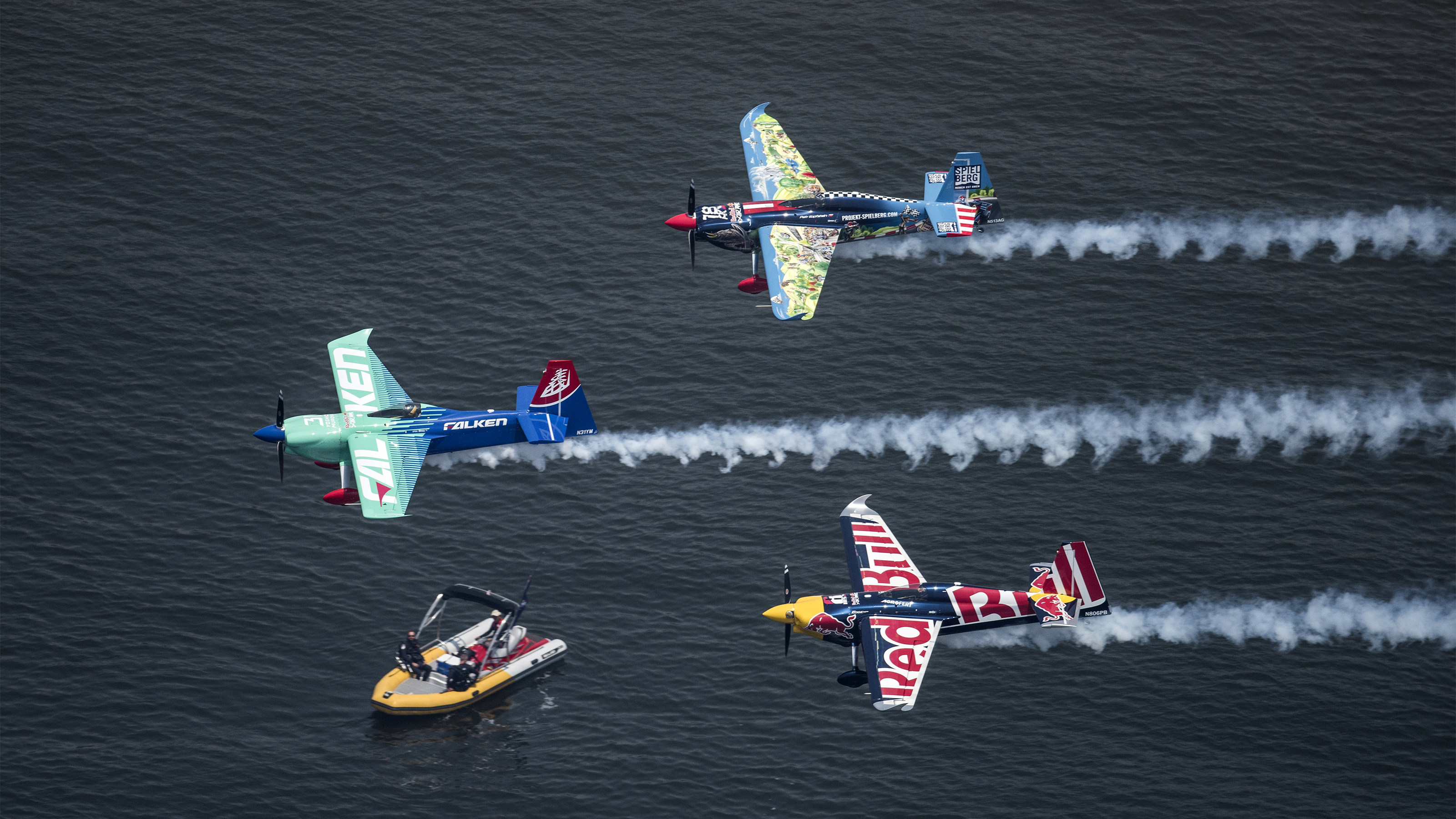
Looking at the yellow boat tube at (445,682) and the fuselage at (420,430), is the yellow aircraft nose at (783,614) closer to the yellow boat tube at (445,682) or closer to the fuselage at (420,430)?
the fuselage at (420,430)

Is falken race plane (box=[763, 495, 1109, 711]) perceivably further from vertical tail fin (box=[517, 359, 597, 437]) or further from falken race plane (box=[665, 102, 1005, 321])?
falken race plane (box=[665, 102, 1005, 321])

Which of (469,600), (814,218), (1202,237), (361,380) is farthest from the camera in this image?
(1202,237)

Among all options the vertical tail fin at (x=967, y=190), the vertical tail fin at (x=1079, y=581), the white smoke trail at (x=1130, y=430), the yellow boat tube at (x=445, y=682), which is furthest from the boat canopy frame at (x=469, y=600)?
the vertical tail fin at (x=967, y=190)

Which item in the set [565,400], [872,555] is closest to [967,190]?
[872,555]

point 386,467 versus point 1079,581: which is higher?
point 386,467

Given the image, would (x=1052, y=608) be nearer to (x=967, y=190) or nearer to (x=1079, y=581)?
(x=1079, y=581)

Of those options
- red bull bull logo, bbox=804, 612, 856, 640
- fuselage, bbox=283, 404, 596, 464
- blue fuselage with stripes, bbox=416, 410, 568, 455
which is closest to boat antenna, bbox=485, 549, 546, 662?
blue fuselage with stripes, bbox=416, 410, 568, 455

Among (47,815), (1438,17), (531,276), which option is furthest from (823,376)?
(1438,17)
